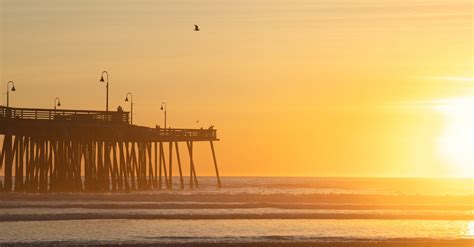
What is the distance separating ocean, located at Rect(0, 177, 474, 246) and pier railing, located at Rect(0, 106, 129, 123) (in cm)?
443

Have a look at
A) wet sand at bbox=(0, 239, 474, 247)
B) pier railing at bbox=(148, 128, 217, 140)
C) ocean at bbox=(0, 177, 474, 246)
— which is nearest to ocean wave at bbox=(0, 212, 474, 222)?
ocean at bbox=(0, 177, 474, 246)

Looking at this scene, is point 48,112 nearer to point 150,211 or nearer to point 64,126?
point 64,126

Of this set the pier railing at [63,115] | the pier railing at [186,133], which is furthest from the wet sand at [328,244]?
the pier railing at [186,133]

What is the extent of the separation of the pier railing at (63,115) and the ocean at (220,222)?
4433 millimetres

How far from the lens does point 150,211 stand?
176 feet

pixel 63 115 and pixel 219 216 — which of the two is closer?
pixel 219 216

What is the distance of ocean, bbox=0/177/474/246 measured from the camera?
A: 37.8 meters

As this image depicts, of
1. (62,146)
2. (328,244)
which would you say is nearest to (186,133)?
(62,146)

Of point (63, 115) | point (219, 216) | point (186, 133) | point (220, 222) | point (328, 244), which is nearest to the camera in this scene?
point (328, 244)

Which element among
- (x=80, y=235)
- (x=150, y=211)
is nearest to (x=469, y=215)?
(x=150, y=211)

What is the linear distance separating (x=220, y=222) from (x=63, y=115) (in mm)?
24594

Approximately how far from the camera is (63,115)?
6906 cm

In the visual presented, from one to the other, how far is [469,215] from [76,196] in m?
22.2

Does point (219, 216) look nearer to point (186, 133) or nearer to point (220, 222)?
point (220, 222)
